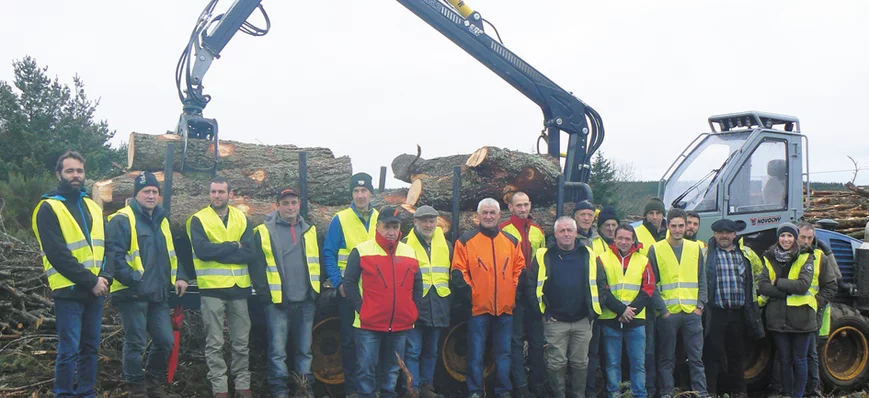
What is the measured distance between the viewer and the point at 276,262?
5.89 meters

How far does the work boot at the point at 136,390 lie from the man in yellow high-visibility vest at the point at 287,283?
1014mm

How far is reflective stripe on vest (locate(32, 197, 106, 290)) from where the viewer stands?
5.03m

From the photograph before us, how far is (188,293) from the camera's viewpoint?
6062 mm

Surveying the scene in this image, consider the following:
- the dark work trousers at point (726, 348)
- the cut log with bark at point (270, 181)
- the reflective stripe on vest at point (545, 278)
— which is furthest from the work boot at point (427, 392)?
the dark work trousers at point (726, 348)

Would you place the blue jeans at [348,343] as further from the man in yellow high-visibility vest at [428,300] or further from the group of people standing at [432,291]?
the man in yellow high-visibility vest at [428,300]

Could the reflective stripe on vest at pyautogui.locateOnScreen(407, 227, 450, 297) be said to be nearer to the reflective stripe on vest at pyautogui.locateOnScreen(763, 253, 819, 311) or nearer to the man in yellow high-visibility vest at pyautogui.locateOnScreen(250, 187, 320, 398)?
the man in yellow high-visibility vest at pyautogui.locateOnScreen(250, 187, 320, 398)

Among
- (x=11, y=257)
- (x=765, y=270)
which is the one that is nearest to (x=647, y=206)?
(x=765, y=270)

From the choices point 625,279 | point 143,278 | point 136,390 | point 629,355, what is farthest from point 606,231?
point 136,390

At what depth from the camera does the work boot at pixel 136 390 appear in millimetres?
5500

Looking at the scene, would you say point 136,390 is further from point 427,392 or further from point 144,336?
point 427,392

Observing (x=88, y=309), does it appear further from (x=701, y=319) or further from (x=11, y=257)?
(x=701, y=319)

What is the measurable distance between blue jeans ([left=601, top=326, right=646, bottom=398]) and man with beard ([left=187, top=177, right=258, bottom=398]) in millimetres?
3182

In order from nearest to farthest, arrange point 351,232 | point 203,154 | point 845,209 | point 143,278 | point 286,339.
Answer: point 143,278, point 286,339, point 351,232, point 203,154, point 845,209

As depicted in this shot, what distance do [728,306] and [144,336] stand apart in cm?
534
